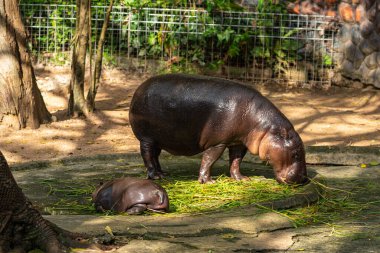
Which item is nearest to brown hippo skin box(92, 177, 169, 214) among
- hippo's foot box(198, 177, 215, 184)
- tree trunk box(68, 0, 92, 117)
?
hippo's foot box(198, 177, 215, 184)

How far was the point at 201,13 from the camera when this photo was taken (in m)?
16.9

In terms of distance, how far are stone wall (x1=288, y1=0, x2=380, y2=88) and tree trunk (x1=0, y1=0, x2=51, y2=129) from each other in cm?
728

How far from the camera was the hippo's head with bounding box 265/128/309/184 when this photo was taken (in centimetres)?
758

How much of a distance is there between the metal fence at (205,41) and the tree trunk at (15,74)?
15.9 ft

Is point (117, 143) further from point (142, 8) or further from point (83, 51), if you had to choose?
point (142, 8)

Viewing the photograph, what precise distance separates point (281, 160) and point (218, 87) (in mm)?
981

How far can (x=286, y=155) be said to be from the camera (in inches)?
299

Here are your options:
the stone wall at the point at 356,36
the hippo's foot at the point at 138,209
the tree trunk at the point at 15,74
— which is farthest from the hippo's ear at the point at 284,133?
the stone wall at the point at 356,36

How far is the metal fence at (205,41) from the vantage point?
16656 millimetres

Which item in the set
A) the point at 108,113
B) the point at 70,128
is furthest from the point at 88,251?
the point at 108,113

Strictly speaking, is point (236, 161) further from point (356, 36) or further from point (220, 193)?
point (356, 36)

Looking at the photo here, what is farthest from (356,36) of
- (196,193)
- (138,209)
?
(138,209)

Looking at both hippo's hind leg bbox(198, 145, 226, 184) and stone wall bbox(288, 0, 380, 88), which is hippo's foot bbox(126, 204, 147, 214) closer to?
hippo's hind leg bbox(198, 145, 226, 184)

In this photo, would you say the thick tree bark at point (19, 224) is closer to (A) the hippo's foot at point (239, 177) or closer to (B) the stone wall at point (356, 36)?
(A) the hippo's foot at point (239, 177)
